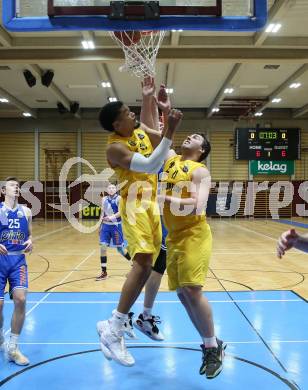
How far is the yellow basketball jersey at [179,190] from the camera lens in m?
3.90

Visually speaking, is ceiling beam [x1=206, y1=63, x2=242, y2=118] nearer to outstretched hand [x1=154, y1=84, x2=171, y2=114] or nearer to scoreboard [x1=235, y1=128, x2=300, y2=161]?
scoreboard [x1=235, y1=128, x2=300, y2=161]

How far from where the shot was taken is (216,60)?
43.6ft

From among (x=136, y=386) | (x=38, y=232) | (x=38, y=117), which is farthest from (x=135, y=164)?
(x=38, y=117)

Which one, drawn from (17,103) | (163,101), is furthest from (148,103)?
(17,103)

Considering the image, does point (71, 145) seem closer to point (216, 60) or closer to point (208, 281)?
point (216, 60)

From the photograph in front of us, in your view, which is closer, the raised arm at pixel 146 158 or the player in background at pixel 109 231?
the raised arm at pixel 146 158

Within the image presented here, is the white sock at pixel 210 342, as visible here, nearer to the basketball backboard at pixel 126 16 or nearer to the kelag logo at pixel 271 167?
the basketball backboard at pixel 126 16

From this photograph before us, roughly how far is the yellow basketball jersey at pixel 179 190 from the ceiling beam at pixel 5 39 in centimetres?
980

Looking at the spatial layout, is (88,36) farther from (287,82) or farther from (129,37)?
(287,82)

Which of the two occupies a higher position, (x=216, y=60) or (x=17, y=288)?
(x=216, y=60)

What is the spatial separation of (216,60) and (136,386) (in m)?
11.2

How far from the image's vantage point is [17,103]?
68.1 ft

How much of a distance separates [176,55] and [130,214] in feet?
34.4

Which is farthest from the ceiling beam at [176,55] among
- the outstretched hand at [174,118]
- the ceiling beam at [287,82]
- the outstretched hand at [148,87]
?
the outstretched hand at [174,118]
